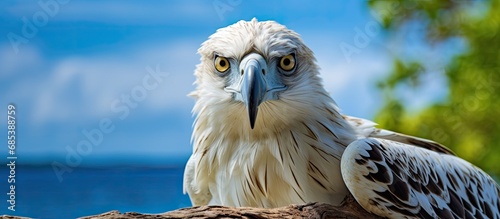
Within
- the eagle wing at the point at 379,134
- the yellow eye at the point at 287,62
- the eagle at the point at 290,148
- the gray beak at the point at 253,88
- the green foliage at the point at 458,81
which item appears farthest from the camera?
the green foliage at the point at 458,81

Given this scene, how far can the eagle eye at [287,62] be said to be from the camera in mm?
2791

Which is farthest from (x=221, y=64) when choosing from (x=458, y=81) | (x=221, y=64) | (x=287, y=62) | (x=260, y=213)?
(x=458, y=81)

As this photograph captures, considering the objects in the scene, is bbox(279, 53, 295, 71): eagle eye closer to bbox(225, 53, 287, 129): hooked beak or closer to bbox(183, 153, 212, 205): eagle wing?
bbox(225, 53, 287, 129): hooked beak

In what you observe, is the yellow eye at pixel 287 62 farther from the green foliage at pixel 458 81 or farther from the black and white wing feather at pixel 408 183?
the green foliage at pixel 458 81

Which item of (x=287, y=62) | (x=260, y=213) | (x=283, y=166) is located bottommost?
(x=260, y=213)

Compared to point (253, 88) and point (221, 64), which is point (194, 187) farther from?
point (253, 88)

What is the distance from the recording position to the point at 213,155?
2961mm

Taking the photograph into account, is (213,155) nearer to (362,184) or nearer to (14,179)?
(362,184)

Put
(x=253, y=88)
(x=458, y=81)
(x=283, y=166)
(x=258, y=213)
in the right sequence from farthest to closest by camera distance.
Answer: (x=458, y=81) → (x=283, y=166) → (x=253, y=88) → (x=258, y=213)

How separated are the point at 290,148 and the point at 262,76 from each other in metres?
0.39

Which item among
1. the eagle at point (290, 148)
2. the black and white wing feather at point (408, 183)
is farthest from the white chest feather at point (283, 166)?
the black and white wing feather at point (408, 183)

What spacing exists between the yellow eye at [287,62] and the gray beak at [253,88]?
19 centimetres

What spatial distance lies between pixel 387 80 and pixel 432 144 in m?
4.87

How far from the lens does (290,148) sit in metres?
2.85
